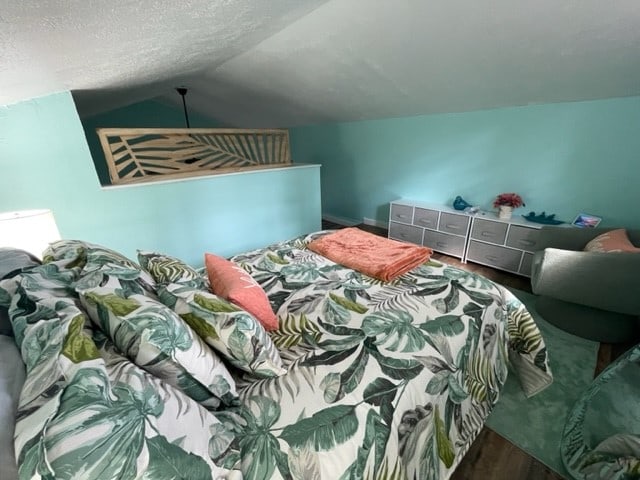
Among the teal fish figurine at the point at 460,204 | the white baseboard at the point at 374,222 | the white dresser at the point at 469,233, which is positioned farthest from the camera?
the white baseboard at the point at 374,222

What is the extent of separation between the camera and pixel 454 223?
119 inches

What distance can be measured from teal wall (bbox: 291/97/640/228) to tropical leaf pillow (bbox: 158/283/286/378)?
2987 millimetres

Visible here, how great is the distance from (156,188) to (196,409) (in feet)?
6.47

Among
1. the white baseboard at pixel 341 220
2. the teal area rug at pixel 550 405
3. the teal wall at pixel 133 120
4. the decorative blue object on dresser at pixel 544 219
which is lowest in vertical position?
the teal area rug at pixel 550 405

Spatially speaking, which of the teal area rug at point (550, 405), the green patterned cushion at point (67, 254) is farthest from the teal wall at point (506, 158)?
the green patterned cushion at point (67, 254)

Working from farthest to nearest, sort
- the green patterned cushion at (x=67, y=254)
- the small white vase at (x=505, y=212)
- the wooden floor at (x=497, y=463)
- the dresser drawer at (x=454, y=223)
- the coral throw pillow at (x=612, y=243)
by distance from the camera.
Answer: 1. the dresser drawer at (x=454, y=223)
2. the small white vase at (x=505, y=212)
3. the coral throw pillow at (x=612, y=243)
4. the wooden floor at (x=497, y=463)
5. the green patterned cushion at (x=67, y=254)

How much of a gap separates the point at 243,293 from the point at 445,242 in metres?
2.63

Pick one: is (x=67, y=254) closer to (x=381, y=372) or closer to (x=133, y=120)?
(x=381, y=372)

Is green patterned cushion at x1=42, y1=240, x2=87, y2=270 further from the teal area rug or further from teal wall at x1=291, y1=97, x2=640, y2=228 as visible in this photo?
teal wall at x1=291, y1=97, x2=640, y2=228

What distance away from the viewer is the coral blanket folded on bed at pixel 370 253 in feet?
5.36

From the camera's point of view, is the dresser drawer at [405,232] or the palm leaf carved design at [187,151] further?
the dresser drawer at [405,232]

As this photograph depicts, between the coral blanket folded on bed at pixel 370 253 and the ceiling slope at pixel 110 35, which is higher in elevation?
the ceiling slope at pixel 110 35

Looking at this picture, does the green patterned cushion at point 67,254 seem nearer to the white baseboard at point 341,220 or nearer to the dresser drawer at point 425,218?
the dresser drawer at point 425,218

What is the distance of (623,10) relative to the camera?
1.43 metres
